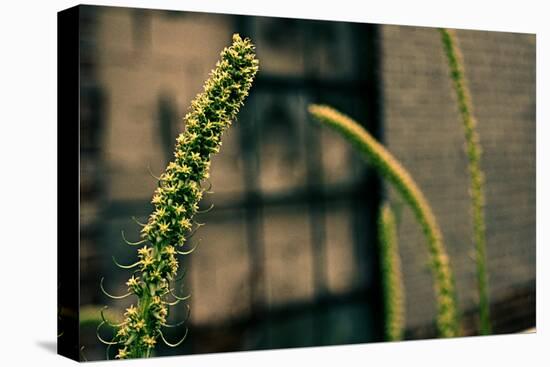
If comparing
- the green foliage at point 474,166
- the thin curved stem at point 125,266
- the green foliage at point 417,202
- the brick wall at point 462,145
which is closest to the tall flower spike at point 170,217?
the thin curved stem at point 125,266

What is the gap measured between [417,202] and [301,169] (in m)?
0.79

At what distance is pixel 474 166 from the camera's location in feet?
20.2

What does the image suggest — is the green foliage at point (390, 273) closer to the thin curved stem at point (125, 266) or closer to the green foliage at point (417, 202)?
the green foliage at point (417, 202)

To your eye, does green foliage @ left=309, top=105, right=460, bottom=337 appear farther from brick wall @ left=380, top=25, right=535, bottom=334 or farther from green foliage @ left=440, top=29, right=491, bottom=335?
green foliage @ left=440, top=29, right=491, bottom=335

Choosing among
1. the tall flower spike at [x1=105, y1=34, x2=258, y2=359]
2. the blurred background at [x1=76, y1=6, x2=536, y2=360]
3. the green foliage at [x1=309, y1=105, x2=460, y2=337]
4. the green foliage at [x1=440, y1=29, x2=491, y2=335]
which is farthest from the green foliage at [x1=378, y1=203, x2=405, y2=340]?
the tall flower spike at [x1=105, y1=34, x2=258, y2=359]

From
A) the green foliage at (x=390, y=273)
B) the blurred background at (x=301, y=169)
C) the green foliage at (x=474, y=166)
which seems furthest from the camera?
the green foliage at (x=474, y=166)

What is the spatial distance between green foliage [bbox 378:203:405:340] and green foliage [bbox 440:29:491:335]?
589mm

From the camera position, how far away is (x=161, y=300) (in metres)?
5.09

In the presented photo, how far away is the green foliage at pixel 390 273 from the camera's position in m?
5.82

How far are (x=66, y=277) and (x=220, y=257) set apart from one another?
0.77 metres

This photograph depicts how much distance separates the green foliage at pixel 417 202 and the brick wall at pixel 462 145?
50 millimetres

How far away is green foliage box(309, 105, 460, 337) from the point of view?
18.8 ft

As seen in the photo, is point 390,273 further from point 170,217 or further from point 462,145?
point 170,217

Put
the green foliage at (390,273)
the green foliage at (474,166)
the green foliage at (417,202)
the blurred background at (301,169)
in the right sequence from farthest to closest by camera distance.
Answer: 1. the green foliage at (474,166)
2. the green foliage at (390,273)
3. the green foliage at (417,202)
4. the blurred background at (301,169)
